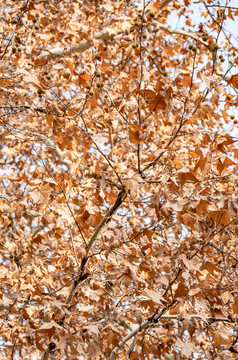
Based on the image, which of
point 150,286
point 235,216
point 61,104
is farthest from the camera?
point 61,104

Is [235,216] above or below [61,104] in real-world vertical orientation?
below

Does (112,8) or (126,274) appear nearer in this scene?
(126,274)

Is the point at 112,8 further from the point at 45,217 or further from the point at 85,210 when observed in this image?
the point at 85,210

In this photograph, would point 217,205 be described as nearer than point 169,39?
Yes

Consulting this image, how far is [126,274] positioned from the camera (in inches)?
74.4

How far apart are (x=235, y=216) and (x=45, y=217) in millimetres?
1835

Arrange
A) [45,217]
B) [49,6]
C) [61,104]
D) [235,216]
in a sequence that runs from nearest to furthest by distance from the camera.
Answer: [235,216], [61,104], [45,217], [49,6]

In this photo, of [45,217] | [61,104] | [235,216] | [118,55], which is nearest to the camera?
[235,216]

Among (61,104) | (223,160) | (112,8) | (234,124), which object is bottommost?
(223,160)

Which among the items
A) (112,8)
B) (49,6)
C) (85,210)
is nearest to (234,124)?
(112,8)

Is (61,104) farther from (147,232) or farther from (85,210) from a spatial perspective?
(147,232)

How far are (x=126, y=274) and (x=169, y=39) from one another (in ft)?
17.8

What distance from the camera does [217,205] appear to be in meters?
1.93

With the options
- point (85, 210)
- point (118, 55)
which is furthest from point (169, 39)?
point (85, 210)
